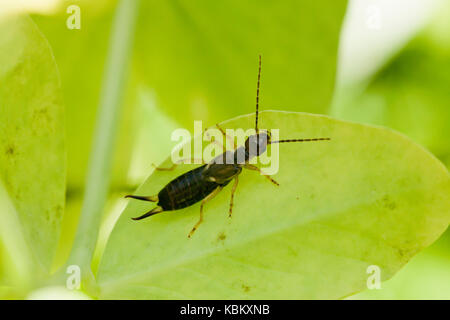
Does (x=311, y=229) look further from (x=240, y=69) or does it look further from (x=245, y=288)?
(x=240, y=69)

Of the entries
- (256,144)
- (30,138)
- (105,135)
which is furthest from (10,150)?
(256,144)

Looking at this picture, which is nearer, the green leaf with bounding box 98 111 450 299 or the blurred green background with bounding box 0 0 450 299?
the green leaf with bounding box 98 111 450 299

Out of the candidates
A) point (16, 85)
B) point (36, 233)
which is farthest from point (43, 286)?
point (16, 85)

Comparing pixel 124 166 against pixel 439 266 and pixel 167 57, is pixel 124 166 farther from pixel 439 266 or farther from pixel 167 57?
pixel 439 266

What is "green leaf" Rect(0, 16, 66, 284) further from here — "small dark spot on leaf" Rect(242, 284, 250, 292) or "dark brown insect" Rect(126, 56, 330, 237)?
"small dark spot on leaf" Rect(242, 284, 250, 292)

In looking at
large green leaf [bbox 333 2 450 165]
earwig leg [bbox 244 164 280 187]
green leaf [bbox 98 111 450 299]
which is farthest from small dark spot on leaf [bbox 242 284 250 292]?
large green leaf [bbox 333 2 450 165]

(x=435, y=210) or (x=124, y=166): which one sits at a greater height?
(x=124, y=166)
